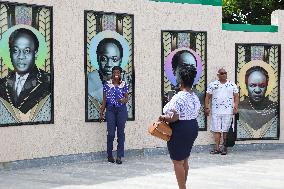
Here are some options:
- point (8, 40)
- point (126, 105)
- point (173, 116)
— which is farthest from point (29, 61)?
point (173, 116)

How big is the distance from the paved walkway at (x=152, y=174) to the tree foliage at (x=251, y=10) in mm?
10680

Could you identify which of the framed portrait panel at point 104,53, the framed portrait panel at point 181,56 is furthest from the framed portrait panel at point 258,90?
the framed portrait panel at point 104,53

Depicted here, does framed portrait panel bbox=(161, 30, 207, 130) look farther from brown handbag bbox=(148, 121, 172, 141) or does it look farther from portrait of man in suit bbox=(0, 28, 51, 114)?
brown handbag bbox=(148, 121, 172, 141)

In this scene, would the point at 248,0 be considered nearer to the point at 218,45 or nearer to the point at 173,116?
the point at 218,45

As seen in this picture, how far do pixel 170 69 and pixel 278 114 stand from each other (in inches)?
111

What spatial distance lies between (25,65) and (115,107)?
1751 mm

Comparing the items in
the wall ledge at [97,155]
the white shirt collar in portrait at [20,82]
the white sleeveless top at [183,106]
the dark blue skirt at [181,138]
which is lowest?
the wall ledge at [97,155]

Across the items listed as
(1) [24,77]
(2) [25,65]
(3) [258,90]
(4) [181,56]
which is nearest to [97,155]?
(1) [24,77]

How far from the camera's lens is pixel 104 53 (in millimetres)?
11117

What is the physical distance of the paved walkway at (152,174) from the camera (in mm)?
8343

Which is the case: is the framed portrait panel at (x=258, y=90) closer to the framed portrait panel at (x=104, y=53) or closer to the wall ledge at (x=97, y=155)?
the wall ledge at (x=97, y=155)

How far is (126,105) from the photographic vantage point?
1127 centimetres

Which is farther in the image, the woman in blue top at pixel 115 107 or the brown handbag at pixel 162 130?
the woman in blue top at pixel 115 107

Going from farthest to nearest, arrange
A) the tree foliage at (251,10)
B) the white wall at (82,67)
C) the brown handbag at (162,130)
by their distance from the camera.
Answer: the tree foliage at (251,10) < the white wall at (82,67) < the brown handbag at (162,130)
